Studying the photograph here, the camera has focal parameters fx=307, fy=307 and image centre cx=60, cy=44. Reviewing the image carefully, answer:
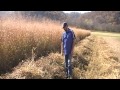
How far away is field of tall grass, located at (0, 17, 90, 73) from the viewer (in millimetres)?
8680

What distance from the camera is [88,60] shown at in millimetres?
10500

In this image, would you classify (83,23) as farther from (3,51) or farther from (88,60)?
(3,51)

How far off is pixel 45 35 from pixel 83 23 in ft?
8.88

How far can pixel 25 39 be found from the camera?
9.40 metres

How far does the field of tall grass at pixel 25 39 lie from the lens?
28.5 feet

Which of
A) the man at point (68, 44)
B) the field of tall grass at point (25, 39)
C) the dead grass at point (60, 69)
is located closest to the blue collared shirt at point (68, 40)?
the man at point (68, 44)

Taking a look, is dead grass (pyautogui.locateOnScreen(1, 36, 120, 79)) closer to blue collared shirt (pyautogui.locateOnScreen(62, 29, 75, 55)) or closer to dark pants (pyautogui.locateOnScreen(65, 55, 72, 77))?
dark pants (pyautogui.locateOnScreen(65, 55, 72, 77))

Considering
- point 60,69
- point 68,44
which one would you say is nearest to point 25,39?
point 60,69

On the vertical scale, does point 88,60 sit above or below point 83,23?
below

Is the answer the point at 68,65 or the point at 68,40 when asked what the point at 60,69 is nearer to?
the point at 68,65

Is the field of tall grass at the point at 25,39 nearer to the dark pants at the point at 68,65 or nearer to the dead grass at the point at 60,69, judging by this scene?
the dead grass at the point at 60,69
